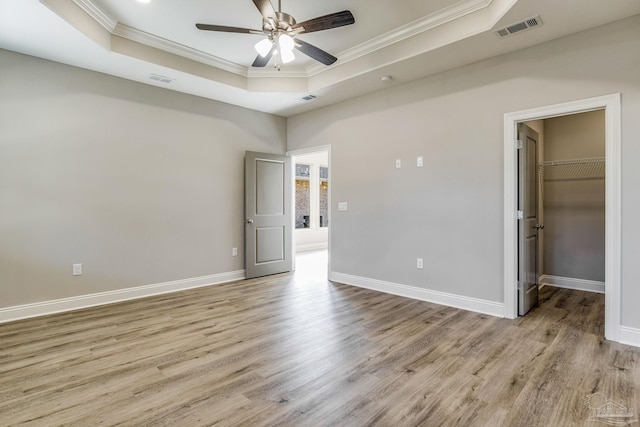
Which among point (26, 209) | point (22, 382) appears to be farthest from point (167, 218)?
point (22, 382)

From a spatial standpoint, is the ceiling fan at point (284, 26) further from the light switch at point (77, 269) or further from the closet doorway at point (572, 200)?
the closet doorway at point (572, 200)

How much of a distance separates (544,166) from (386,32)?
10.2 ft

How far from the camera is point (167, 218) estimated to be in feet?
14.8

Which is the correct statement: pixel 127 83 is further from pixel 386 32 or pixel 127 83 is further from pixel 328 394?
pixel 328 394

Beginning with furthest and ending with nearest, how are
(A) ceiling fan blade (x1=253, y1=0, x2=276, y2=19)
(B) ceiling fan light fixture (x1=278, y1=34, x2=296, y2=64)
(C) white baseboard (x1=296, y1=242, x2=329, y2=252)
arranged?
(C) white baseboard (x1=296, y1=242, x2=329, y2=252), (B) ceiling fan light fixture (x1=278, y1=34, x2=296, y2=64), (A) ceiling fan blade (x1=253, y1=0, x2=276, y2=19)

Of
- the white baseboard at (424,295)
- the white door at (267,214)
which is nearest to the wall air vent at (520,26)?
the white baseboard at (424,295)

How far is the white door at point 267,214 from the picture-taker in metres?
5.31

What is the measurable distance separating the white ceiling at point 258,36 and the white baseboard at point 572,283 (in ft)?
10.7

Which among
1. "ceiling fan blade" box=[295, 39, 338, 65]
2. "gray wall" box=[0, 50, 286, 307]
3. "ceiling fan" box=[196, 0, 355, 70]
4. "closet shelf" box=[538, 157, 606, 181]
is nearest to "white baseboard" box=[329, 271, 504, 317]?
"gray wall" box=[0, 50, 286, 307]

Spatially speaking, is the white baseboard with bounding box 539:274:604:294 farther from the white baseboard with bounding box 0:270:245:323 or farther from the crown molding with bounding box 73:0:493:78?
the white baseboard with bounding box 0:270:245:323

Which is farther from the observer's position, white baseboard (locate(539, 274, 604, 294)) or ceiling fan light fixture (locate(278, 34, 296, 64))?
white baseboard (locate(539, 274, 604, 294))

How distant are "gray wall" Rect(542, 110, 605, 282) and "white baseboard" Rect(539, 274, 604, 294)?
2.2 inches

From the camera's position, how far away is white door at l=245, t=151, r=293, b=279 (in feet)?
17.4

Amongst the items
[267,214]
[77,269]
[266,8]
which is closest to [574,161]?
[266,8]
